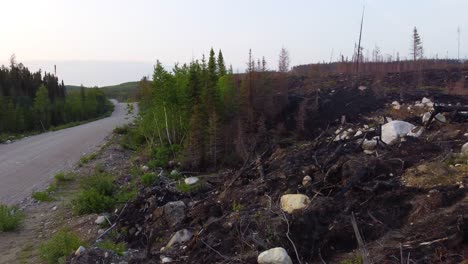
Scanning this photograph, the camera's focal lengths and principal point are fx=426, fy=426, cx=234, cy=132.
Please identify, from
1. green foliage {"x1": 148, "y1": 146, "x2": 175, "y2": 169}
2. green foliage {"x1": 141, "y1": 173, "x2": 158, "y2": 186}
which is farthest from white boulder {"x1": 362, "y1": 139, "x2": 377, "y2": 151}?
green foliage {"x1": 148, "y1": 146, "x2": 175, "y2": 169}

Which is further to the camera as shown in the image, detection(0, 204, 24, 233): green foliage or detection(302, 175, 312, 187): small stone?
detection(0, 204, 24, 233): green foliage

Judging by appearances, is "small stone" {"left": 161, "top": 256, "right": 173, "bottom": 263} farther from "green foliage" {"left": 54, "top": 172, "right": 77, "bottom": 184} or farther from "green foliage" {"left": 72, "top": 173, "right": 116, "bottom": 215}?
"green foliage" {"left": 54, "top": 172, "right": 77, "bottom": 184}

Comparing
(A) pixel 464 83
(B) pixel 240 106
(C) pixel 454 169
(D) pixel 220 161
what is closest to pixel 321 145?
(C) pixel 454 169

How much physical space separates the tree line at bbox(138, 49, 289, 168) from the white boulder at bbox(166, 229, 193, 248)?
3857 mm

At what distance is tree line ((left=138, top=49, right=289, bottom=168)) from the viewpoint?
972 cm

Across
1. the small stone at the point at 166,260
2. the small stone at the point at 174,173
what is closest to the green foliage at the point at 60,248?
the small stone at the point at 166,260

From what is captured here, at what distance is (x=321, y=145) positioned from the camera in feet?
23.1

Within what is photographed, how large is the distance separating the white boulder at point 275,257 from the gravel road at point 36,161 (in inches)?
269

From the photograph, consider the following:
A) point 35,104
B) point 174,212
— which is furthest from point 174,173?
point 35,104

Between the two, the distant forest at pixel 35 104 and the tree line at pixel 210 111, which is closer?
the tree line at pixel 210 111

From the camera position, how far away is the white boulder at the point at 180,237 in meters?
5.11

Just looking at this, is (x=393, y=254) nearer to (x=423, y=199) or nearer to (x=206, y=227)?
(x=423, y=199)

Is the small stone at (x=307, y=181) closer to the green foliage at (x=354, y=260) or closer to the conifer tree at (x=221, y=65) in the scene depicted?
the green foliage at (x=354, y=260)

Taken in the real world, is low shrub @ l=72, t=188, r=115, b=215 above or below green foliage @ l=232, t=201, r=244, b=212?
below
